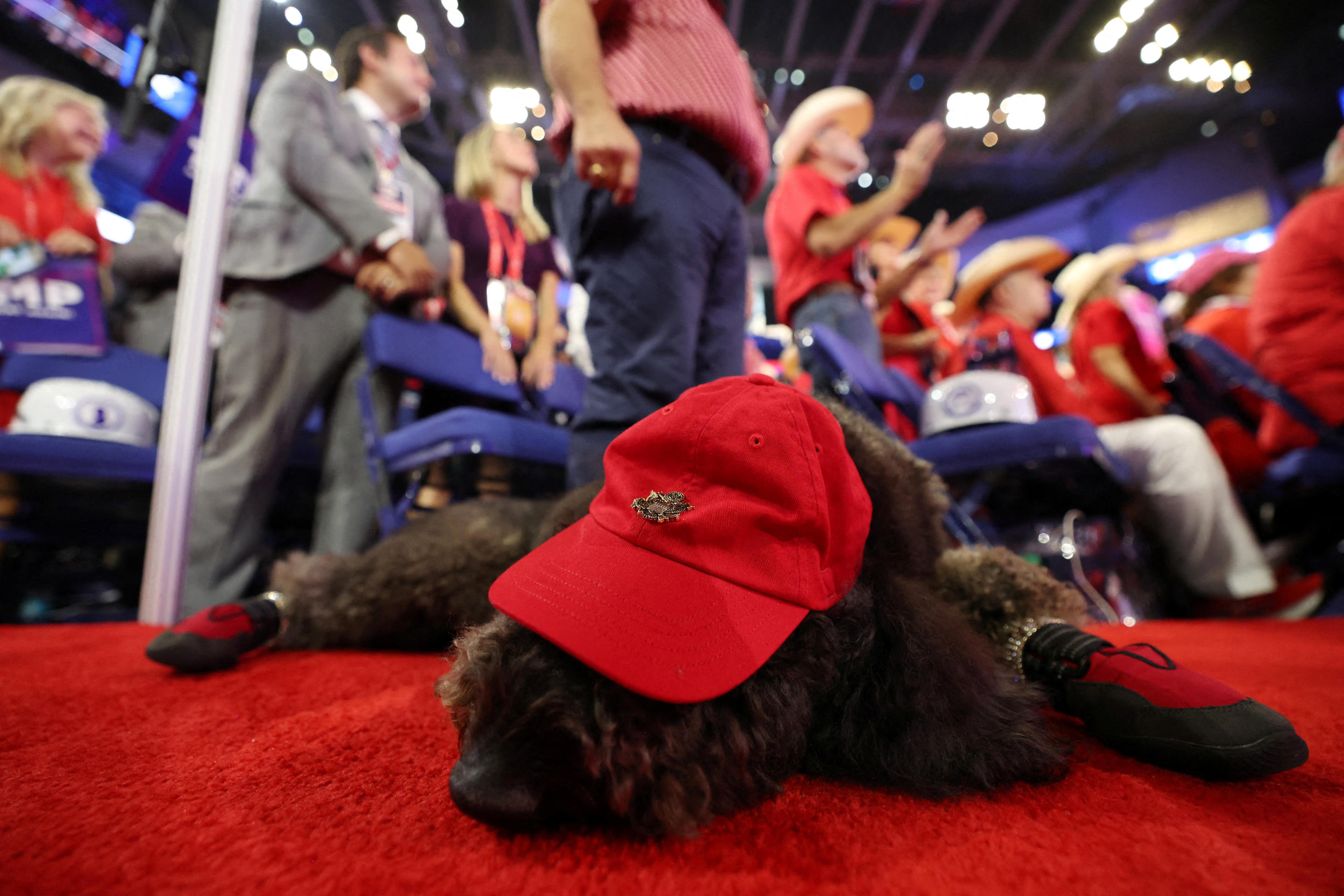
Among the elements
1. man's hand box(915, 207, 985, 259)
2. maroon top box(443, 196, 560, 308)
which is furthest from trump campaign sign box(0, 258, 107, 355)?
man's hand box(915, 207, 985, 259)

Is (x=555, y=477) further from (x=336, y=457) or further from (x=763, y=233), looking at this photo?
(x=763, y=233)

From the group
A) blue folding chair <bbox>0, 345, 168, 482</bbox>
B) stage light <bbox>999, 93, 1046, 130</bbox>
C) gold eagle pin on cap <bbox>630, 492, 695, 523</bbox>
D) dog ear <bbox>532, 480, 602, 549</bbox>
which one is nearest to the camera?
gold eagle pin on cap <bbox>630, 492, 695, 523</bbox>

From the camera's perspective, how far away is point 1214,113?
6.84 meters

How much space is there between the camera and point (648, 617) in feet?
1.84

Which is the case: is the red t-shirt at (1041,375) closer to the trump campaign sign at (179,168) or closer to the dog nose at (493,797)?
the dog nose at (493,797)

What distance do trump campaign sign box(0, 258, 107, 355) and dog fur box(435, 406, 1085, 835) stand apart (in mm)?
3220

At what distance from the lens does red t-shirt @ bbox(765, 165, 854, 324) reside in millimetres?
2633

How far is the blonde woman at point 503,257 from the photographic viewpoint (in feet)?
8.91

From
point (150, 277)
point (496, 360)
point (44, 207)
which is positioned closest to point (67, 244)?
point (44, 207)

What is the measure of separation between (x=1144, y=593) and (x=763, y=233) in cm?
767

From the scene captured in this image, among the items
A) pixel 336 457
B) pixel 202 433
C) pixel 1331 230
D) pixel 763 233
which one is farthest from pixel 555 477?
pixel 763 233

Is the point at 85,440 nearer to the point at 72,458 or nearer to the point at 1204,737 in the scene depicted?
the point at 72,458

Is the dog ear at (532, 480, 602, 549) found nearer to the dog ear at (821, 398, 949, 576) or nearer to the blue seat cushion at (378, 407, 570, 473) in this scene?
the dog ear at (821, 398, 949, 576)

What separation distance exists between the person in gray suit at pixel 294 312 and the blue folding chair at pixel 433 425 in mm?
153
